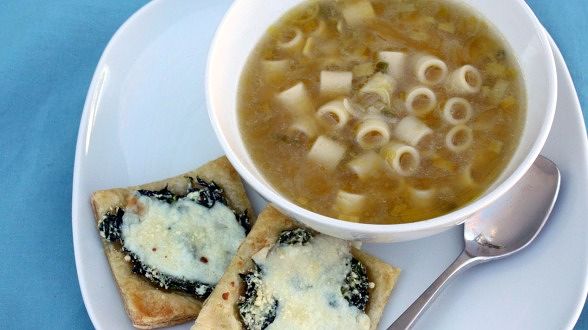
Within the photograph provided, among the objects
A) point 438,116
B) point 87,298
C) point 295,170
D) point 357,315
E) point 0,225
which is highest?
point 438,116

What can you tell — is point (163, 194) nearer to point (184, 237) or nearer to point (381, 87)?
point (184, 237)

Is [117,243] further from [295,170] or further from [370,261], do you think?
[370,261]

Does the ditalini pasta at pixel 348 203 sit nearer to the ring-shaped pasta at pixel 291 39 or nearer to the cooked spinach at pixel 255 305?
the cooked spinach at pixel 255 305

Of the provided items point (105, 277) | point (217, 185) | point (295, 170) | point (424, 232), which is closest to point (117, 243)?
point (105, 277)

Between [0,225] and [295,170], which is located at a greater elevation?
[295,170]

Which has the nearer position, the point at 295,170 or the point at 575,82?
the point at 295,170

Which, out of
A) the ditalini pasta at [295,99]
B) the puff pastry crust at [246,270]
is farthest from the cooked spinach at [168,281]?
the ditalini pasta at [295,99]
